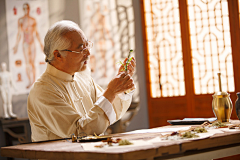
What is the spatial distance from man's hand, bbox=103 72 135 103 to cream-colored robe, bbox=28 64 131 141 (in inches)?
1.7

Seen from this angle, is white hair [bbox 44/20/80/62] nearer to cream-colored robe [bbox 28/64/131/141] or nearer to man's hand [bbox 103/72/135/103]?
cream-colored robe [bbox 28/64/131/141]

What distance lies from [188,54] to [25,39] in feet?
9.36

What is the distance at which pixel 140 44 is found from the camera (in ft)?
20.5

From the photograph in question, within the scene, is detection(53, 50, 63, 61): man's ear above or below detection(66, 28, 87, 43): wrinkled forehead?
below

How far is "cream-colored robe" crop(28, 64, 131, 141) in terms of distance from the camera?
1.76 meters

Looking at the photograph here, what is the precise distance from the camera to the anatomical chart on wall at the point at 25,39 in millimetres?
4957

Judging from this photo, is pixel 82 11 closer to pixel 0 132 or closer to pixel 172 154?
pixel 0 132

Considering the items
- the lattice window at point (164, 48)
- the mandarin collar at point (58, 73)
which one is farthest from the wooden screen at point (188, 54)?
the mandarin collar at point (58, 73)

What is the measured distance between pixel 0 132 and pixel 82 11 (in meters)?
2.55

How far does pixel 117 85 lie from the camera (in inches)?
74.0

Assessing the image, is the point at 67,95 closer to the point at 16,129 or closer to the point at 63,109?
the point at 63,109

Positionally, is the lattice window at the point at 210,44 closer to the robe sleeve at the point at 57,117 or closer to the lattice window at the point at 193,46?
the lattice window at the point at 193,46

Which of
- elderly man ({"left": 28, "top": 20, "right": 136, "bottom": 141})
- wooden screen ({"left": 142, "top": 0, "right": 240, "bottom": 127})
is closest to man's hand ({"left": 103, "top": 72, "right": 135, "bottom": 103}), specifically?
elderly man ({"left": 28, "top": 20, "right": 136, "bottom": 141})

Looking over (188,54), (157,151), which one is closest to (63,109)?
(157,151)
